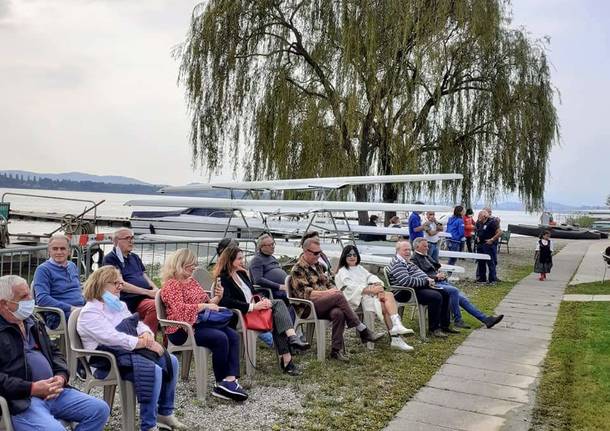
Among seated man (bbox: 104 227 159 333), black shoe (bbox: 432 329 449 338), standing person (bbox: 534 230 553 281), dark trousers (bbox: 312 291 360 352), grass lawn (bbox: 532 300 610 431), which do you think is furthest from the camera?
standing person (bbox: 534 230 553 281)

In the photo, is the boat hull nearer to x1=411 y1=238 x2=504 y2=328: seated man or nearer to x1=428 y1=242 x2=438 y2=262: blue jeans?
x1=428 y1=242 x2=438 y2=262: blue jeans

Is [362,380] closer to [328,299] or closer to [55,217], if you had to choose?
[328,299]

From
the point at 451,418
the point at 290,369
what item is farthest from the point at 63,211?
the point at 451,418

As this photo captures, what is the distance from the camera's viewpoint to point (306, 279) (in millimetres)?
6254

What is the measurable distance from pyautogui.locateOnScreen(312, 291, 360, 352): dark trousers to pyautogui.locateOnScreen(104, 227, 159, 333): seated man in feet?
5.08

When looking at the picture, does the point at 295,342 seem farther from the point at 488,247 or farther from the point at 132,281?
the point at 488,247

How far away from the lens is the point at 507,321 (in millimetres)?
8398

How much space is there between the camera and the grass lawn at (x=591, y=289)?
450 inches

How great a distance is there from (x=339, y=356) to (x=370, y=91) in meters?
11.2

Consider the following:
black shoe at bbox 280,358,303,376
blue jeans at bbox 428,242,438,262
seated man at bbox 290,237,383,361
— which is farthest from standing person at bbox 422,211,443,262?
black shoe at bbox 280,358,303,376

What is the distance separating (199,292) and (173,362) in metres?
0.91

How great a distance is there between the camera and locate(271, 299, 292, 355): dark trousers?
541cm

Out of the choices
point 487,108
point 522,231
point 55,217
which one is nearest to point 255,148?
point 487,108

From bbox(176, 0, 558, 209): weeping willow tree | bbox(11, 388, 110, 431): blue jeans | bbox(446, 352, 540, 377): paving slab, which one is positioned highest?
bbox(176, 0, 558, 209): weeping willow tree
